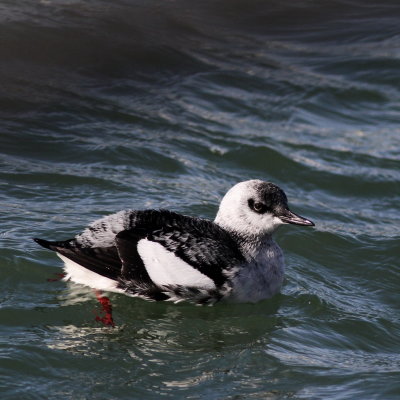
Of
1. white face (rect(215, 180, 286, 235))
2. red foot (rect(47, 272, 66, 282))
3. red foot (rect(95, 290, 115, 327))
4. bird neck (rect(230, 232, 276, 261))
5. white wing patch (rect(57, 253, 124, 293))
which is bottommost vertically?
red foot (rect(95, 290, 115, 327))

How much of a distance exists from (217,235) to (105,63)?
6.17 meters

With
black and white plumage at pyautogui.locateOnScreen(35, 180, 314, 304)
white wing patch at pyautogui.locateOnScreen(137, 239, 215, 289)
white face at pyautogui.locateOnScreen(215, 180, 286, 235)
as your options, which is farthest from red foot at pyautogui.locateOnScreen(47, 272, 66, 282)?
white face at pyautogui.locateOnScreen(215, 180, 286, 235)

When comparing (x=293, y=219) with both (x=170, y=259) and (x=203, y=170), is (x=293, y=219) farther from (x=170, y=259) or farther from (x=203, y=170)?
(x=203, y=170)

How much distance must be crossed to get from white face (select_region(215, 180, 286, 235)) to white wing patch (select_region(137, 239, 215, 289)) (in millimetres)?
780

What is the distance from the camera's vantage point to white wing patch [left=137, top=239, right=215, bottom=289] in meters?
7.09

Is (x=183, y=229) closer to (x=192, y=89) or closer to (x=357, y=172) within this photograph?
(x=357, y=172)

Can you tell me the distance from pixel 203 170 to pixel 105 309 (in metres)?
3.61

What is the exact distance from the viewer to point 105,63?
512 inches

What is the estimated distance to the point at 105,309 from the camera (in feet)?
23.4

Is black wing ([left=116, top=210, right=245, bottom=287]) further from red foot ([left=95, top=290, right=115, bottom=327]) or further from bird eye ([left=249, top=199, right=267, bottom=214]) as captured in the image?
bird eye ([left=249, top=199, right=267, bottom=214])

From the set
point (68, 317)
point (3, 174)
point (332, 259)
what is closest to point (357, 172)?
point (332, 259)

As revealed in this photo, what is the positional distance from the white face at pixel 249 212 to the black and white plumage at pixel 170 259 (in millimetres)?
36

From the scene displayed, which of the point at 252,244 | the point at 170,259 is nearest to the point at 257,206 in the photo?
the point at 252,244

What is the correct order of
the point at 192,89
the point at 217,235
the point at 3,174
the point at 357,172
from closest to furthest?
1. the point at 217,235
2. the point at 3,174
3. the point at 357,172
4. the point at 192,89
